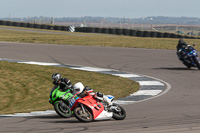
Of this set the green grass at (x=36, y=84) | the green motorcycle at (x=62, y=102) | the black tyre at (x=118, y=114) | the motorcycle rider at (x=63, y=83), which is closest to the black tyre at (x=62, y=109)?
the green motorcycle at (x=62, y=102)

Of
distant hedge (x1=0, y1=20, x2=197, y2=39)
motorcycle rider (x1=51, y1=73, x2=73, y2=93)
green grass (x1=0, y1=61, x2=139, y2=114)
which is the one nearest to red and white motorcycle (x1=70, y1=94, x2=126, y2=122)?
motorcycle rider (x1=51, y1=73, x2=73, y2=93)

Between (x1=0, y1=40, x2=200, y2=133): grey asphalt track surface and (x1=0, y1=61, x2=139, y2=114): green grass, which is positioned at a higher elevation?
(x1=0, y1=40, x2=200, y2=133): grey asphalt track surface

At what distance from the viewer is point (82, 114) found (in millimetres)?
8047

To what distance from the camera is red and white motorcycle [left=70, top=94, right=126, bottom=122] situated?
316 inches

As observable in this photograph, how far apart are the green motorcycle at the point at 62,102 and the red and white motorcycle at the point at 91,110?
15 cm

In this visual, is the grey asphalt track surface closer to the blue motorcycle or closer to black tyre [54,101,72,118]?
black tyre [54,101,72,118]

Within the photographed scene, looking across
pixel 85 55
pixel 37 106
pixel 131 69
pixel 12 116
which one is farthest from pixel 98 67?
pixel 12 116

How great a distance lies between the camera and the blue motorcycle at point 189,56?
17.5 m

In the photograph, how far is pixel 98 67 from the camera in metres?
18.4

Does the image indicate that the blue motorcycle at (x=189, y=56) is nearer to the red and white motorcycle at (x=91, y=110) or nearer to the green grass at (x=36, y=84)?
the green grass at (x=36, y=84)

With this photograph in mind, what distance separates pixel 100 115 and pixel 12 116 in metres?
2.04

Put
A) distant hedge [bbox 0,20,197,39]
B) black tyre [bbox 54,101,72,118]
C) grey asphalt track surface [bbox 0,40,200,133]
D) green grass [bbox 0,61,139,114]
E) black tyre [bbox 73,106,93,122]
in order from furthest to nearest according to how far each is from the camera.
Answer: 1. distant hedge [bbox 0,20,197,39]
2. green grass [bbox 0,61,139,114]
3. black tyre [bbox 54,101,72,118]
4. black tyre [bbox 73,106,93,122]
5. grey asphalt track surface [bbox 0,40,200,133]

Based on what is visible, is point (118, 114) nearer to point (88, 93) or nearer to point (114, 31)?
point (88, 93)

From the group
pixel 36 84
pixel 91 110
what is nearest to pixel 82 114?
pixel 91 110
